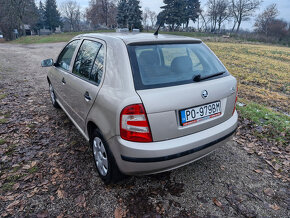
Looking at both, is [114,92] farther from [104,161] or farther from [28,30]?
[28,30]

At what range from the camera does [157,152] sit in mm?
1935

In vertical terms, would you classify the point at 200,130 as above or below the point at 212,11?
below

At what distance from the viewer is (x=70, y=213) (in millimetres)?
2191

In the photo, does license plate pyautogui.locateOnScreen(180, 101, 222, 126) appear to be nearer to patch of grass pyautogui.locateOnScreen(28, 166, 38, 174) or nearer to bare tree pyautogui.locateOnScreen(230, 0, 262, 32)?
patch of grass pyautogui.locateOnScreen(28, 166, 38, 174)

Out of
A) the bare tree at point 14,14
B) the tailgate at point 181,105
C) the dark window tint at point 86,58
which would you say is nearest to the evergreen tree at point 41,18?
the bare tree at point 14,14

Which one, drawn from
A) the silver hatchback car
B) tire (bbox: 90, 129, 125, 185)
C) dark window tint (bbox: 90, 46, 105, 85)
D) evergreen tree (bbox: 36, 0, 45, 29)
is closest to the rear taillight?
the silver hatchback car

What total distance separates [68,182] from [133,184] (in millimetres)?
845

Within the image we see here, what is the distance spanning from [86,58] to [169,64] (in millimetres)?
1223

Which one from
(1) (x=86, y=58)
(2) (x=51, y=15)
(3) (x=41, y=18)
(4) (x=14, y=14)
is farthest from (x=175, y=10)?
(1) (x=86, y=58)

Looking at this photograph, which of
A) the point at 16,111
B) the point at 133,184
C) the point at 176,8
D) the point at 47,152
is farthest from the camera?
the point at 176,8

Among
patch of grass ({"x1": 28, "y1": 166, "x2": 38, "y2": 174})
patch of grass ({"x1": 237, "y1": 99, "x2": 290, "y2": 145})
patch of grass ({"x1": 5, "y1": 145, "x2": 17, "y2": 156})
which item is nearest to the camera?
patch of grass ({"x1": 28, "y1": 166, "x2": 38, "y2": 174})

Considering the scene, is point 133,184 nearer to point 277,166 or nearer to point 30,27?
point 277,166

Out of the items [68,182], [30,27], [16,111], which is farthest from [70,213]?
[30,27]

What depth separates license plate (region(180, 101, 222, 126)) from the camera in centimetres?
207
